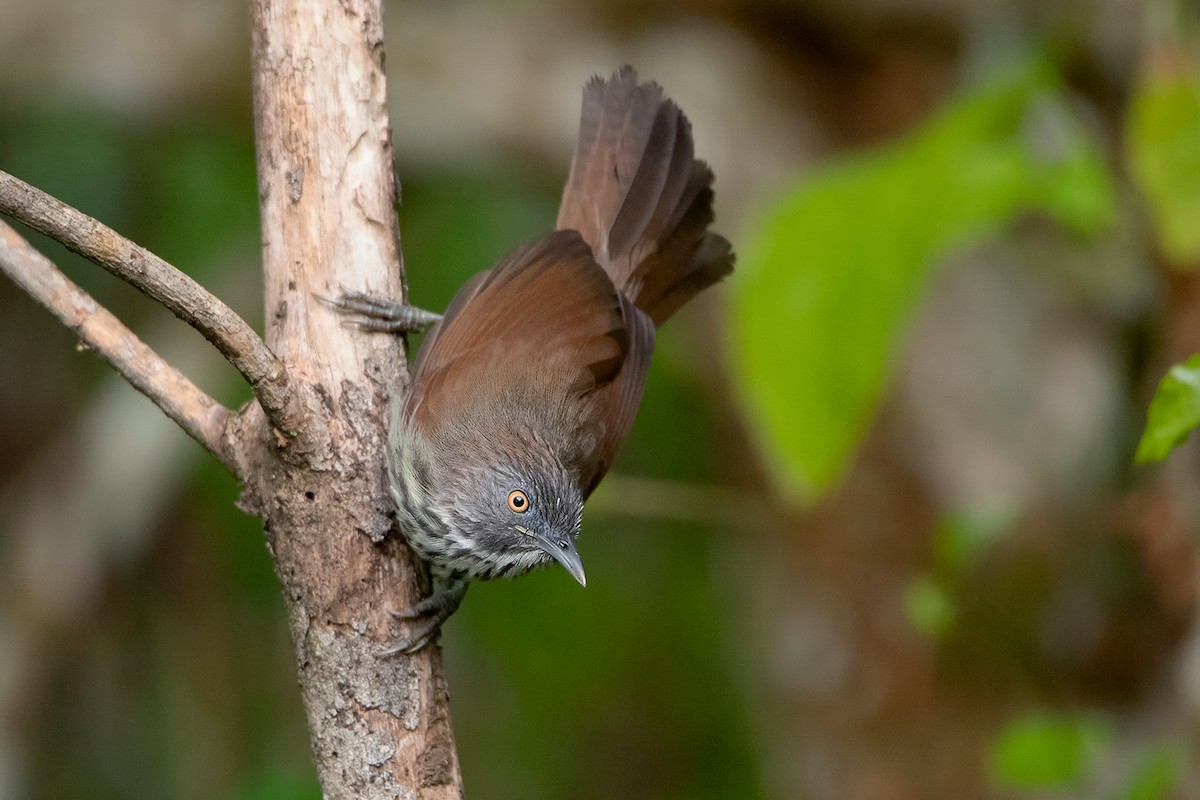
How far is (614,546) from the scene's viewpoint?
651cm

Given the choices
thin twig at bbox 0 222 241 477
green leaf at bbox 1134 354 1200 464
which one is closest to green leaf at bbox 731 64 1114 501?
green leaf at bbox 1134 354 1200 464

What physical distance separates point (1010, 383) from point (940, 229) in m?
1.50

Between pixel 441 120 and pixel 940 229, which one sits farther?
pixel 441 120

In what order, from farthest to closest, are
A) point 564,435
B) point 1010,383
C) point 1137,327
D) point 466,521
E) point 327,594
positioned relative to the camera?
point 1010,383 < point 1137,327 < point 564,435 < point 466,521 < point 327,594

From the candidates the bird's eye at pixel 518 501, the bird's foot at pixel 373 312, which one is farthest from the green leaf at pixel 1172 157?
the bird's foot at pixel 373 312

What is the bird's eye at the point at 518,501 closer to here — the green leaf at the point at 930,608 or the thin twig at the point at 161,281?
the thin twig at the point at 161,281

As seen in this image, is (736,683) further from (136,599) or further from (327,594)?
(327,594)

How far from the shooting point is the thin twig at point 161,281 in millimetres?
2004

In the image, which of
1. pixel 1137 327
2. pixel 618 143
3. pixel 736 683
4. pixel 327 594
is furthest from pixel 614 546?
pixel 327 594

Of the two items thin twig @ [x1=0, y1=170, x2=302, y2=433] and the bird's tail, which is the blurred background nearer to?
the bird's tail

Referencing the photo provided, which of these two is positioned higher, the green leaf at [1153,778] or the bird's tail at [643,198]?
the bird's tail at [643,198]

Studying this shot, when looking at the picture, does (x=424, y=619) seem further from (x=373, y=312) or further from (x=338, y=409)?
(x=373, y=312)

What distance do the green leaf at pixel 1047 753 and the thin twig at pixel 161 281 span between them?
86.8 inches

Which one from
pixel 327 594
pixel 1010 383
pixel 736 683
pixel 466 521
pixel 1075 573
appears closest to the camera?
pixel 327 594
